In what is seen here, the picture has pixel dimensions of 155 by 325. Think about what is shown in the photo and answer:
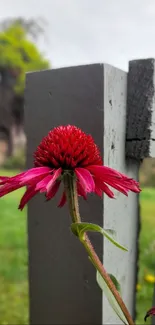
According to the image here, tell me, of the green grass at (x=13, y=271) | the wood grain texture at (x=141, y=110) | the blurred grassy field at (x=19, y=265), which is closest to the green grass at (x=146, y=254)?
the blurred grassy field at (x=19, y=265)

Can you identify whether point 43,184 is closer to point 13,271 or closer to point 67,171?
point 67,171

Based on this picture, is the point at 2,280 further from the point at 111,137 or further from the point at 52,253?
the point at 111,137

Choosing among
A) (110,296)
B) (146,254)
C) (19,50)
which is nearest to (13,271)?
(146,254)

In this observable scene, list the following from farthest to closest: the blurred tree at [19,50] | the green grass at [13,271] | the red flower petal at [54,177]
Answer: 1. the blurred tree at [19,50]
2. the green grass at [13,271]
3. the red flower petal at [54,177]

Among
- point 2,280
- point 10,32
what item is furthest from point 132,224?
point 10,32

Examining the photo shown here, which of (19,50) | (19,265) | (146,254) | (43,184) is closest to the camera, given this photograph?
(43,184)

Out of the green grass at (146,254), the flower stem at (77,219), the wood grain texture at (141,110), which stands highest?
the wood grain texture at (141,110)

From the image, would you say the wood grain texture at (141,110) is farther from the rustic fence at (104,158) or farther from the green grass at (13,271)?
the green grass at (13,271)
